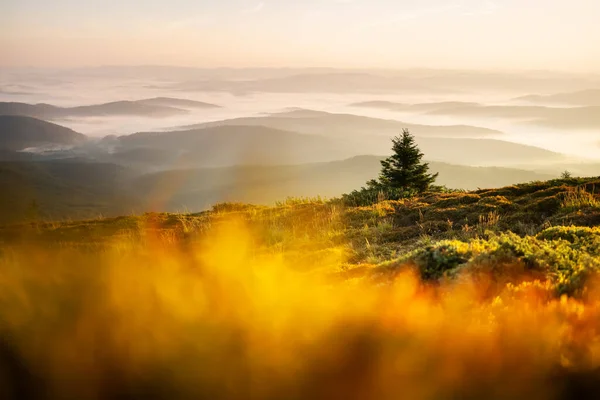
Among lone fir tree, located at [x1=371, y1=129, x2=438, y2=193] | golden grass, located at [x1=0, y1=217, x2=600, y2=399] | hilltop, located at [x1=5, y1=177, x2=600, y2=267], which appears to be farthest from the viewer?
lone fir tree, located at [x1=371, y1=129, x2=438, y2=193]

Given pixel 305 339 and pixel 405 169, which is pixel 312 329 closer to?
pixel 305 339

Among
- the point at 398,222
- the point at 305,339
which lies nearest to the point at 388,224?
the point at 398,222

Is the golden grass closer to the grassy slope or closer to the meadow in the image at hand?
the meadow

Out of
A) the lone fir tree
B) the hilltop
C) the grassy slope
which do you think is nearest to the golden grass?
the grassy slope

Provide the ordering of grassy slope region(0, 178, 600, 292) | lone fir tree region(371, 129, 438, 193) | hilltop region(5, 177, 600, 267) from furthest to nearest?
lone fir tree region(371, 129, 438, 193) → hilltop region(5, 177, 600, 267) → grassy slope region(0, 178, 600, 292)

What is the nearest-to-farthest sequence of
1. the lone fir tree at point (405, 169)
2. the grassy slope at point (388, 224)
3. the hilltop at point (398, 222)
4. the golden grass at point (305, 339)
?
the golden grass at point (305, 339)
the grassy slope at point (388, 224)
the hilltop at point (398, 222)
the lone fir tree at point (405, 169)

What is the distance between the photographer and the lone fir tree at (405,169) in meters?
28.0

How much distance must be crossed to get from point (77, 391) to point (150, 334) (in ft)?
2.72

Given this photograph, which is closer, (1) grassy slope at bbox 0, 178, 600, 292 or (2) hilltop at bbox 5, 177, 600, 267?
(1) grassy slope at bbox 0, 178, 600, 292

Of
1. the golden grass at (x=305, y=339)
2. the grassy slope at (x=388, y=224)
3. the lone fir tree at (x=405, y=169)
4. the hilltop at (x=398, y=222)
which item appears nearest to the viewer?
the golden grass at (x=305, y=339)

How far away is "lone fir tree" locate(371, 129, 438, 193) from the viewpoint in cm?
2795

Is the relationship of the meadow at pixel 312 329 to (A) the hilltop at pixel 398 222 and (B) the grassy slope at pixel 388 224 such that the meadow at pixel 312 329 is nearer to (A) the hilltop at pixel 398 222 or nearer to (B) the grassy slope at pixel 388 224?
(B) the grassy slope at pixel 388 224

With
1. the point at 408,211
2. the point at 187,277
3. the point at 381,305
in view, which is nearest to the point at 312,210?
the point at 408,211

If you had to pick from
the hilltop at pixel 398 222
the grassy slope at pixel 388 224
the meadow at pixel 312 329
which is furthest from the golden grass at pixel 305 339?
the hilltop at pixel 398 222
